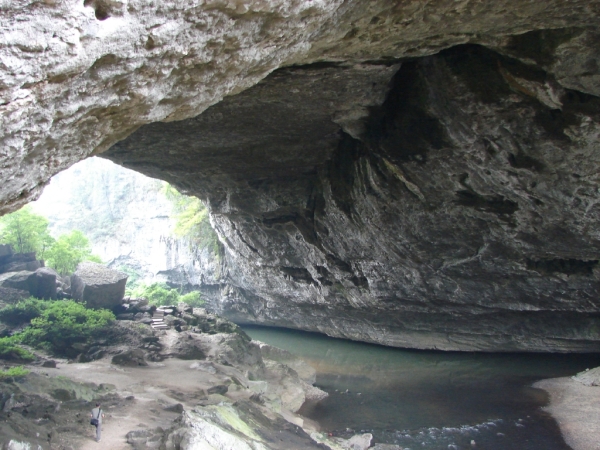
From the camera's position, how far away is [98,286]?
17938mm

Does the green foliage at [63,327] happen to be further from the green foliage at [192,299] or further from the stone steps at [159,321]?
the green foliage at [192,299]

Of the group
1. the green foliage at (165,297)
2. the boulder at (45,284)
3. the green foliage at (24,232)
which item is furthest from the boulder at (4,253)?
the green foliage at (165,297)

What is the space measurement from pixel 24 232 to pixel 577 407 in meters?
24.2

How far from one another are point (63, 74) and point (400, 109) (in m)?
6.75

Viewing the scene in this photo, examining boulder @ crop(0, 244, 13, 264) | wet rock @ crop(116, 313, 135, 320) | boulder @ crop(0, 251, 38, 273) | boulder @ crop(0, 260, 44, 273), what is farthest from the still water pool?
boulder @ crop(0, 244, 13, 264)

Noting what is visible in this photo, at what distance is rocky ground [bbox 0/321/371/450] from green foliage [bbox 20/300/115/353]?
657 millimetres

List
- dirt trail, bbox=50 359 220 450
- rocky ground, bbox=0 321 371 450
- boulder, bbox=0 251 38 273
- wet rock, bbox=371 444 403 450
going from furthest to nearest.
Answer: boulder, bbox=0 251 38 273 → wet rock, bbox=371 444 403 450 → dirt trail, bbox=50 359 220 450 → rocky ground, bbox=0 321 371 450

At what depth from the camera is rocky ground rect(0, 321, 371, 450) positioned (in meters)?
7.24

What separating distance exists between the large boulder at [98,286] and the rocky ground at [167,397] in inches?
100

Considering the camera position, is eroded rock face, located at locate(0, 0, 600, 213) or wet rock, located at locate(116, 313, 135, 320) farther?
wet rock, located at locate(116, 313, 135, 320)

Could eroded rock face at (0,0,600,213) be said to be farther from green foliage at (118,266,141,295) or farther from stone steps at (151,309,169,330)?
green foliage at (118,266,141,295)

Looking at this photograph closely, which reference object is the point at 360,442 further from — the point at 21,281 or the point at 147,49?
the point at 21,281

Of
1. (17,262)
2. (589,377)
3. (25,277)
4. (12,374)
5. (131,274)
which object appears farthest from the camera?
(131,274)

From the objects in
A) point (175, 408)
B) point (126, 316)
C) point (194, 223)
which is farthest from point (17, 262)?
point (175, 408)
